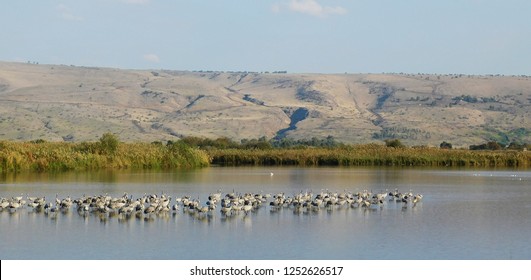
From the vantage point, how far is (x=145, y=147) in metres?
59.2

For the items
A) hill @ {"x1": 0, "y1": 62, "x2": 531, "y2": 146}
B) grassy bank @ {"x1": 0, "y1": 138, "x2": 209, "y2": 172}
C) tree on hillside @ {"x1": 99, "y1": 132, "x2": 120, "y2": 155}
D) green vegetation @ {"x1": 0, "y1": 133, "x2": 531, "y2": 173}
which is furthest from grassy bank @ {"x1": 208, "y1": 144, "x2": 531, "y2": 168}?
hill @ {"x1": 0, "y1": 62, "x2": 531, "y2": 146}

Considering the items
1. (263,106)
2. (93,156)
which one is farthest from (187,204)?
(263,106)

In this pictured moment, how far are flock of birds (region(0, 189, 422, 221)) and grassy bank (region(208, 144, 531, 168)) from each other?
32.0 metres

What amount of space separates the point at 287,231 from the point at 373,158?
40141 mm

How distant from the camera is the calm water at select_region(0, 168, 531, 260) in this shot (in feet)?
67.6

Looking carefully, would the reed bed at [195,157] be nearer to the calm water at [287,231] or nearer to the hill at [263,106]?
the calm water at [287,231]

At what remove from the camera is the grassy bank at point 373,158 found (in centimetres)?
6347

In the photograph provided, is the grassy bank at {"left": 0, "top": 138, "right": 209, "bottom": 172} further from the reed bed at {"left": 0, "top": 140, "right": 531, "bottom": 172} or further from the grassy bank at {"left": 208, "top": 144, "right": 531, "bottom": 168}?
the grassy bank at {"left": 208, "top": 144, "right": 531, "bottom": 168}

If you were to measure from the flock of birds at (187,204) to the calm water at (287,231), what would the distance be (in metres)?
0.44

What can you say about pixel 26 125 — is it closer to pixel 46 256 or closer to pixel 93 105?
pixel 93 105
